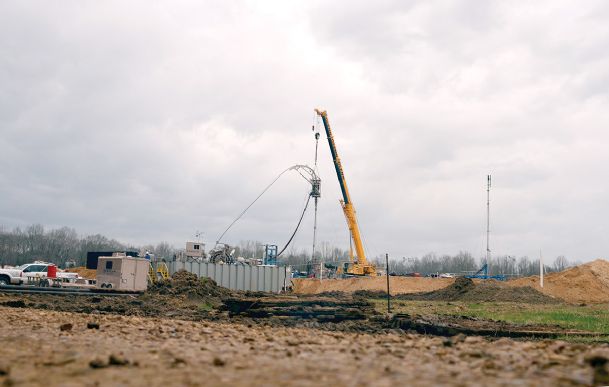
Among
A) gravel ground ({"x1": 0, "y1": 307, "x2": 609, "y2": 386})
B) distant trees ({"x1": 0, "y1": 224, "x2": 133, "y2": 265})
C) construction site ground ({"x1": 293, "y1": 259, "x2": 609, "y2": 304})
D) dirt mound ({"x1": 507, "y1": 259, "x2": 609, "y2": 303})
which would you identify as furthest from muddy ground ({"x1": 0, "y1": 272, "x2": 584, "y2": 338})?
distant trees ({"x1": 0, "y1": 224, "x2": 133, "y2": 265})

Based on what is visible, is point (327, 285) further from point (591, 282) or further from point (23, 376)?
point (23, 376)

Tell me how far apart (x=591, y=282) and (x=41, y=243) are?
127 meters

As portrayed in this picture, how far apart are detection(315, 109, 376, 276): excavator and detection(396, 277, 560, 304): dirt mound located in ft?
33.2

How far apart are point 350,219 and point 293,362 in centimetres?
5357

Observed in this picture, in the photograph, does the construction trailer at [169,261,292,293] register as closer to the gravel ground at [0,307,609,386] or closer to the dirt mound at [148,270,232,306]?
the dirt mound at [148,270,232,306]

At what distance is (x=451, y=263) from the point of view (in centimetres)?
16662

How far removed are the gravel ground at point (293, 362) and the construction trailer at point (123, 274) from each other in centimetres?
2874

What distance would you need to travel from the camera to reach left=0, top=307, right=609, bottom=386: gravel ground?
24.5ft

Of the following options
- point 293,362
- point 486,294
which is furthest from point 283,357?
point 486,294

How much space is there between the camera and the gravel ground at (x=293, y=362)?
294 inches

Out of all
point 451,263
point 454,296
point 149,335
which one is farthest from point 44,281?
point 451,263

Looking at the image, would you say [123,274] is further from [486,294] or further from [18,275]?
[486,294]

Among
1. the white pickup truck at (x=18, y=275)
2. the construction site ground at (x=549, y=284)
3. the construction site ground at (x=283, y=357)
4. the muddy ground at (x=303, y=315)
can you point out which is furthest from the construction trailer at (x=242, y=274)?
the construction site ground at (x=283, y=357)

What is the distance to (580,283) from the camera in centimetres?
5081
